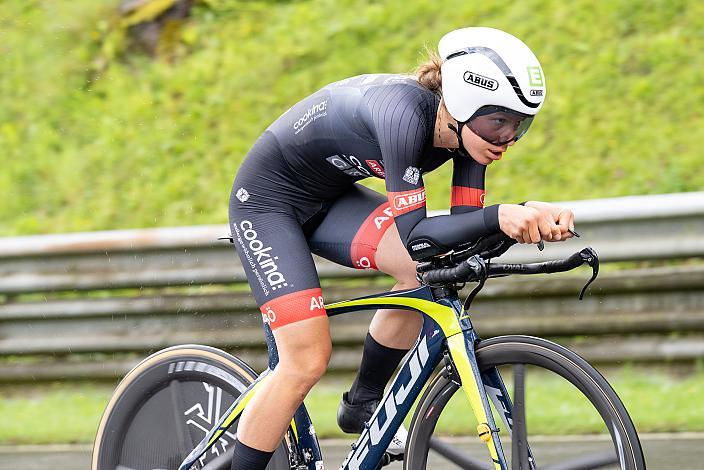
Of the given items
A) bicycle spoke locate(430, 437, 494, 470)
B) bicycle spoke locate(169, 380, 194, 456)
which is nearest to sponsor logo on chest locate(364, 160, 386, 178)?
bicycle spoke locate(430, 437, 494, 470)

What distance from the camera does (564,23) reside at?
8.53 metres

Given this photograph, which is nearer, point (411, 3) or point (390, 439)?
point (390, 439)

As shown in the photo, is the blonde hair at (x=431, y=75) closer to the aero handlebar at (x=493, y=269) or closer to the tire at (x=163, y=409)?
the aero handlebar at (x=493, y=269)

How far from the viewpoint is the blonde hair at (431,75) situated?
12.9ft

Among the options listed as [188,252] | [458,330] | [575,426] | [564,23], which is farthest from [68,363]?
[564,23]

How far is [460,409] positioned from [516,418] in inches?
23.1

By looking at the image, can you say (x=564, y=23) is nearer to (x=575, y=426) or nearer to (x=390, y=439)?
(x=575, y=426)

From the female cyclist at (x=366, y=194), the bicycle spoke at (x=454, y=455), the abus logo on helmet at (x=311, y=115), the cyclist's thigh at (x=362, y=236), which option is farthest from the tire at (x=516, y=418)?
the abus logo on helmet at (x=311, y=115)

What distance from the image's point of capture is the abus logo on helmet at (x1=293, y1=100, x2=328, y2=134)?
161 inches

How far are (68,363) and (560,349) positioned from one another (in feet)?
12.9

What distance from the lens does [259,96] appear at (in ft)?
29.2

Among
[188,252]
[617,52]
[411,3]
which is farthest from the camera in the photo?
[411,3]

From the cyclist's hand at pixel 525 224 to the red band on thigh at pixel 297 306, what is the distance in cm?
86

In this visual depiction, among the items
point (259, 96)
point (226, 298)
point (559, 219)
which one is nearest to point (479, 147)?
point (559, 219)
